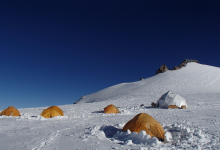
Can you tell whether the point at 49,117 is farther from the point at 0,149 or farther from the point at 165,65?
the point at 165,65

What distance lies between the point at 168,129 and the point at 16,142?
254 inches

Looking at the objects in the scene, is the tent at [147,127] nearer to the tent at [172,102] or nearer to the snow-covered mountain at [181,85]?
the tent at [172,102]

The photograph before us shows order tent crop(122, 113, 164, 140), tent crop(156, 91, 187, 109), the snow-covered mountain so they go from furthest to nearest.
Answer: the snow-covered mountain < tent crop(156, 91, 187, 109) < tent crop(122, 113, 164, 140)

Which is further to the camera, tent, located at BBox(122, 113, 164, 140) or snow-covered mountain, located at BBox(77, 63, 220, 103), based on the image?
snow-covered mountain, located at BBox(77, 63, 220, 103)

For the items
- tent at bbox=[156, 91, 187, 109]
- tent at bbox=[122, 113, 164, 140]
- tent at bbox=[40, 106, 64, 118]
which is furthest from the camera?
tent at bbox=[156, 91, 187, 109]

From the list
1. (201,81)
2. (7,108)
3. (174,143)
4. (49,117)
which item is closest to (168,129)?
(174,143)

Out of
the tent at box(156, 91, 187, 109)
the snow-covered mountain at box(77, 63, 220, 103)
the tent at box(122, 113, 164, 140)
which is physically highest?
the snow-covered mountain at box(77, 63, 220, 103)

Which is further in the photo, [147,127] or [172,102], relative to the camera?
[172,102]

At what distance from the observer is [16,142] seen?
5867mm

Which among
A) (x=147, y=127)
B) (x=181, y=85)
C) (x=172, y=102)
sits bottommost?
(x=147, y=127)

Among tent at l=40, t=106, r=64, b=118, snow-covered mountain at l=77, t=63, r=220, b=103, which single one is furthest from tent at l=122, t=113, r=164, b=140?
snow-covered mountain at l=77, t=63, r=220, b=103

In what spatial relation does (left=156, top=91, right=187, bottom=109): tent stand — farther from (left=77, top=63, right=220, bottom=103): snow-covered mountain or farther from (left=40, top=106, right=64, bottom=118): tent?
(left=77, top=63, right=220, bottom=103): snow-covered mountain

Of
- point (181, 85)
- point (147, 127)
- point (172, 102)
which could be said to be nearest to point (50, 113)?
point (147, 127)

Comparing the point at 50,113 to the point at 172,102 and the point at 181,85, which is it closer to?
the point at 172,102
